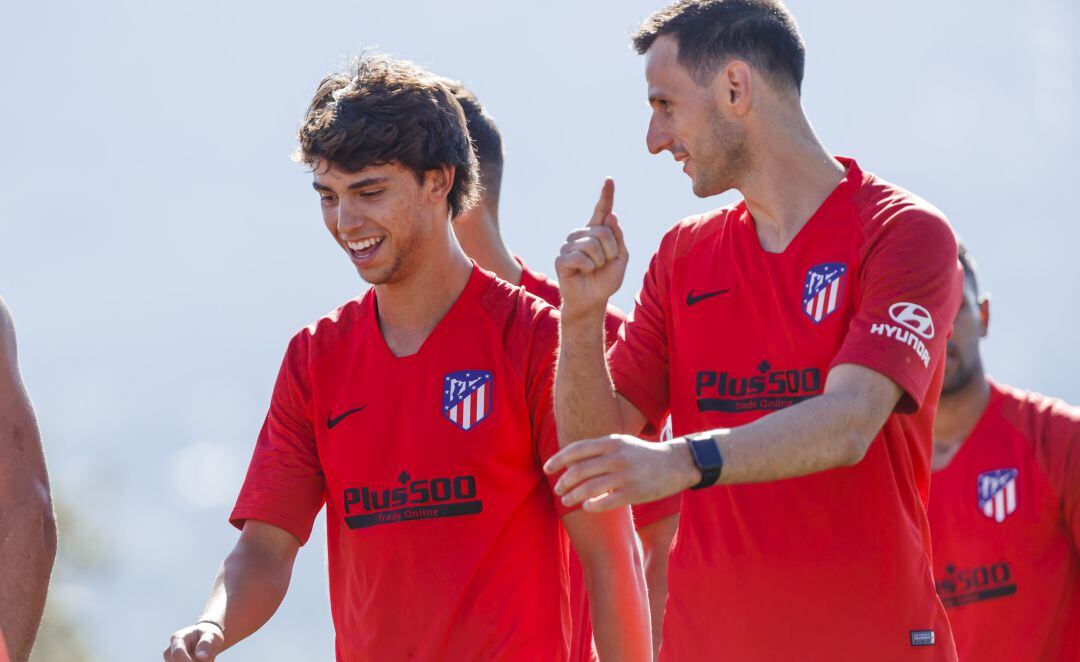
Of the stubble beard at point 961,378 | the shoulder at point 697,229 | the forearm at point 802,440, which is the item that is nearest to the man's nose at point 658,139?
the shoulder at point 697,229

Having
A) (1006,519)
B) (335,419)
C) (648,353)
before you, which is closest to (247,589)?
(335,419)

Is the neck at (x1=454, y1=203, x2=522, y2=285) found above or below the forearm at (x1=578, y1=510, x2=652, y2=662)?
above

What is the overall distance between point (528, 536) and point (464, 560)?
231 mm

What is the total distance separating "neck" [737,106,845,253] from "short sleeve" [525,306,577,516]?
0.80 m

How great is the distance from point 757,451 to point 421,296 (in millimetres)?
1819

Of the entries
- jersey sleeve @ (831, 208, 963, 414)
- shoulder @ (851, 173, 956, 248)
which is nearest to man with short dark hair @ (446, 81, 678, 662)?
shoulder @ (851, 173, 956, 248)

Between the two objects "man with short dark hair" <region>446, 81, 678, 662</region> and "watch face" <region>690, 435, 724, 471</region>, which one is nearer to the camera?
"watch face" <region>690, 435, 724, 471</region>

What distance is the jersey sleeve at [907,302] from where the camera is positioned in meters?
4.67

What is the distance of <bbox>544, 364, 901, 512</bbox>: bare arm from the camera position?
4.00 meters

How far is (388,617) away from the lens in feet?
17.6

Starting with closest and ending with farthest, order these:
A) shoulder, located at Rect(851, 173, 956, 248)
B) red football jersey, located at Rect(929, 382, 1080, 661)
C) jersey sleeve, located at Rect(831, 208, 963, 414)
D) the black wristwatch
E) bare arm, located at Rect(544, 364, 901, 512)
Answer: bare arm, located at Rect(544, 364, 901, 512), the black wristwatch, jersey sleeve, located at Rect(831, 208, 963, 414), shoulder, located at Rect(851, 173, 956, 248), red football jersey, located at Rect(929, 382, 1080, 661)

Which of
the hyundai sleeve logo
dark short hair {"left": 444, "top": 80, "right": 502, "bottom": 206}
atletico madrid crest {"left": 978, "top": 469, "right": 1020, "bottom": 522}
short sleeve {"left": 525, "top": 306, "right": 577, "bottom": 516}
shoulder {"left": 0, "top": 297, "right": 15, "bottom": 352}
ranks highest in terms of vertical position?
dark short hair {"left": 444, "top": 80, "right": 502, "bottom": 206}

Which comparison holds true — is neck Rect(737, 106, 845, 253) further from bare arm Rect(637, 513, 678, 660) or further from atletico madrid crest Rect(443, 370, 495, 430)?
bare arm Rect(637, 513, 678, 660)

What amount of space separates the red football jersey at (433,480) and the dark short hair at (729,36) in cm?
99
